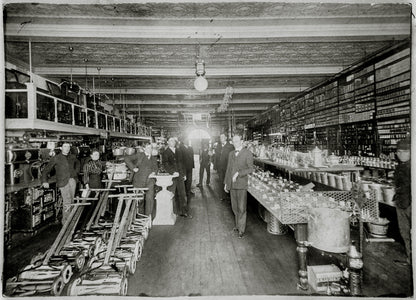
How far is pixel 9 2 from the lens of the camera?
8.71 ft

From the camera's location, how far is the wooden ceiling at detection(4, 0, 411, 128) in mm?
3477

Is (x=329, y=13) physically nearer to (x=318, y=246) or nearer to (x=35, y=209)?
(x=318, y=246)

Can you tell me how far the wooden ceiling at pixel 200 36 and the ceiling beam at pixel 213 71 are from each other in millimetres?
23

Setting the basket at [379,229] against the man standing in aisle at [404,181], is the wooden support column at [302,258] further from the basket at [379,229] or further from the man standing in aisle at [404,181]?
the basket at [379,229]

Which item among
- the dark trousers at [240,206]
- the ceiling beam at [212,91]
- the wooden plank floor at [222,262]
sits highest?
the ceiling beam at [212,91]

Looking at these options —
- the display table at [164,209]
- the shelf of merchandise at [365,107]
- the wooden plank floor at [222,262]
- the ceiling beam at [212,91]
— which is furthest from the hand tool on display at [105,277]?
the ceiling beam at [212,91]

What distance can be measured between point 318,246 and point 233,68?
4.69 meters

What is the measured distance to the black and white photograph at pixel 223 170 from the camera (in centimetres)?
264

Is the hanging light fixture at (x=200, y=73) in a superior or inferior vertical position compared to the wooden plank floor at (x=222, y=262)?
superior

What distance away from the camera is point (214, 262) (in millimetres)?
3291

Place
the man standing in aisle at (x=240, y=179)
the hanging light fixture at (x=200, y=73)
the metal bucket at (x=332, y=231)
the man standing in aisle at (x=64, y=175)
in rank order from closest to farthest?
the metal bucket at (x=332, y=231) → the man standing in aisle at (x=240, y=179) → the hanging light fixture at (x=200, y=73) → the man standing in aisle at (x=64, y=175)

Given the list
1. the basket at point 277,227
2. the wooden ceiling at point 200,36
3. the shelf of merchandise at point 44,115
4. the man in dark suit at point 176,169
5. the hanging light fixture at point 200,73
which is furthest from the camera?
the man in dark suit at point 176,169

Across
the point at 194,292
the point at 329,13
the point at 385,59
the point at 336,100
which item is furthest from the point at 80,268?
the point at 336,100

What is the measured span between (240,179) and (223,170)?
9.83 ft
